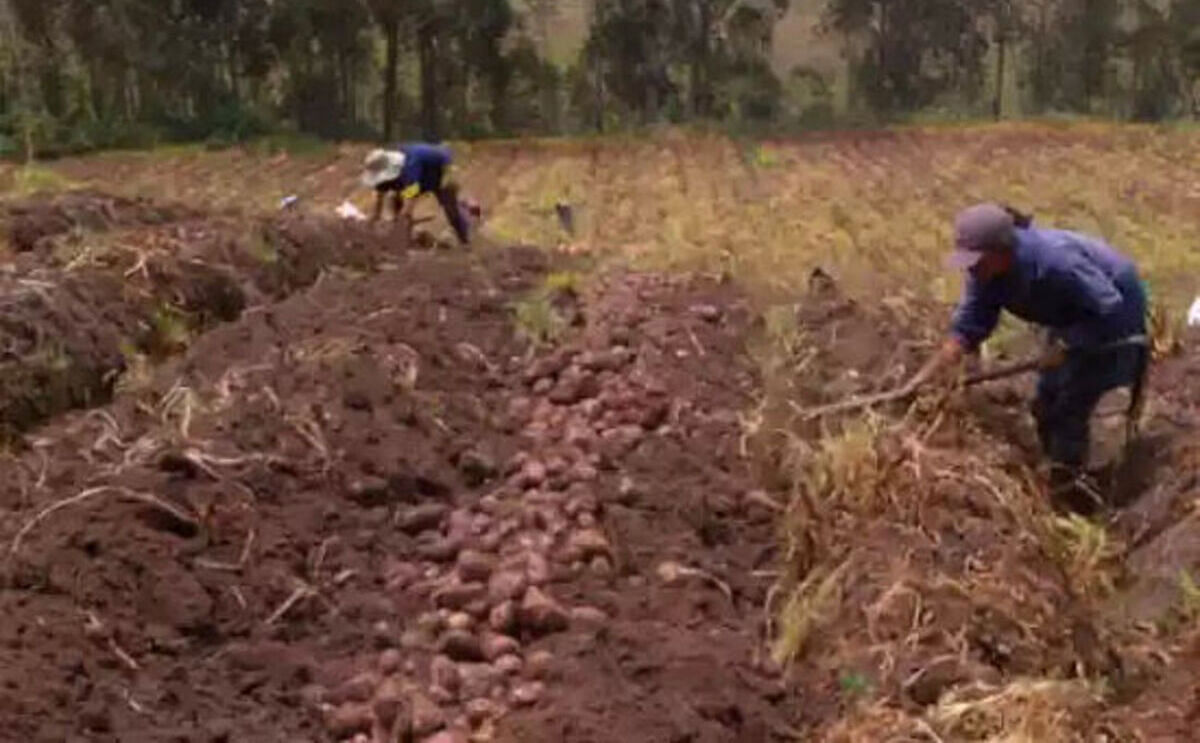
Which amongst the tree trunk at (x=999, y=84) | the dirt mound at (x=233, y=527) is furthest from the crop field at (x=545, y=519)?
the tree trunk at (x=999, y=84)

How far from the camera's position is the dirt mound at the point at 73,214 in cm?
1035

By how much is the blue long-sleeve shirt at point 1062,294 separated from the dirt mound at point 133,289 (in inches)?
165

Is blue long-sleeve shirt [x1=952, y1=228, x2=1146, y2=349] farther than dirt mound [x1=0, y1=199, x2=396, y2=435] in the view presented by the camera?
No

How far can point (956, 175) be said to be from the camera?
23.5 metres

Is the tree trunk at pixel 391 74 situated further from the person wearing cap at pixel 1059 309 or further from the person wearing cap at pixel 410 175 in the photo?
the person wearing cap at pixel 1059 309

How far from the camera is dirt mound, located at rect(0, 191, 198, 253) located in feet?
34.0

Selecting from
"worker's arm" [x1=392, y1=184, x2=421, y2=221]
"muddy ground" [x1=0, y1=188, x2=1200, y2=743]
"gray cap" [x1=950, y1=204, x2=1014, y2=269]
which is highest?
"gray cap" [x1=950, y1=204, x2=1014, y2=269]

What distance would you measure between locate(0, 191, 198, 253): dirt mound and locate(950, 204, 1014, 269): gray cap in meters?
6.03

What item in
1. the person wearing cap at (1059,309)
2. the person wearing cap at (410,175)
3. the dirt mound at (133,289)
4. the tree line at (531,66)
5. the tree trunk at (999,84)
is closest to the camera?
the person wearing cap at (1059,309)

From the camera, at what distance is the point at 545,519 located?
5688 millimetres

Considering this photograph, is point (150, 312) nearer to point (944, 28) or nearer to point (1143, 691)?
point (1143, 691)

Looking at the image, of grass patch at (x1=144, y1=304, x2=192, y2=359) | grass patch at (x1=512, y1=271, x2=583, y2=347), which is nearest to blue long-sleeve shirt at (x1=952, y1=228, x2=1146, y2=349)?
grass patch at (x1=512, y1=271, x2=583, y2=347)

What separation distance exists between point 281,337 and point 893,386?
2.85 m

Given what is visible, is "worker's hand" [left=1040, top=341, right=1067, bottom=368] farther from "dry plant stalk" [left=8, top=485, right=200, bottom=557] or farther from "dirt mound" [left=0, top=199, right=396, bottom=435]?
"dirt mound" [left=0, top=199, right=396, bottom=435]
